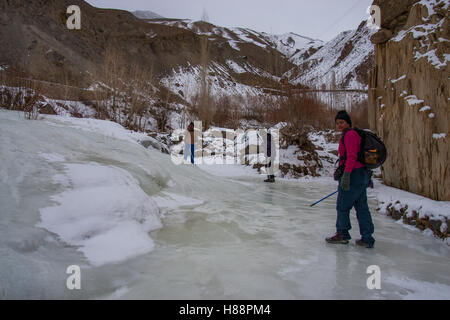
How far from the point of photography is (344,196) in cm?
339

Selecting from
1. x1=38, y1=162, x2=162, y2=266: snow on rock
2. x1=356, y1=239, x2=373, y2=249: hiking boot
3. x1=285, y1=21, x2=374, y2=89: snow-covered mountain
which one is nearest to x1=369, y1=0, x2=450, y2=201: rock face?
x1=356, y1=239, x2=373, y2=249: hiking boot

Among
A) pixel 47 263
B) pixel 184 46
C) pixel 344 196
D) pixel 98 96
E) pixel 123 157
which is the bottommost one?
pixel 47 263

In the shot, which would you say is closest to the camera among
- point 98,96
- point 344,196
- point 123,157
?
point 344,196

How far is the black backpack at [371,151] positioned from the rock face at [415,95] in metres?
2.01

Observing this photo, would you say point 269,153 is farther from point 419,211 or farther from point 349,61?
point 349,61

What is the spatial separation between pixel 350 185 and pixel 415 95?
126 inches

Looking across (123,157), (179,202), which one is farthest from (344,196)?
(123,157)

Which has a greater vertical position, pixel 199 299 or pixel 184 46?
pixel 184 46

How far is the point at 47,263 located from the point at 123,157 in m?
3.55

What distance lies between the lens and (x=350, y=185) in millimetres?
3350

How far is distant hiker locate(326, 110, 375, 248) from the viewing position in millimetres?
3277

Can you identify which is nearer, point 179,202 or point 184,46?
point 179,202

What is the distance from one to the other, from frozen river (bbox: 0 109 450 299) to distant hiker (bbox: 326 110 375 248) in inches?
8.0
